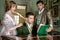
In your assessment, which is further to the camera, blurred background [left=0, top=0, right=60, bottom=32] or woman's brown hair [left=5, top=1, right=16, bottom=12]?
blurred background [left=0, top=0, right=60, bottom=32]

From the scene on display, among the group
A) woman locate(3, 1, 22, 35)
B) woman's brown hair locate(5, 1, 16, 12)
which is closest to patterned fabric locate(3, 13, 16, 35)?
woman locate(3, 1, 22, 35)

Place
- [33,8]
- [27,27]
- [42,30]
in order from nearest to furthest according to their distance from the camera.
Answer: [27,27] < [42,30] < [33,8]

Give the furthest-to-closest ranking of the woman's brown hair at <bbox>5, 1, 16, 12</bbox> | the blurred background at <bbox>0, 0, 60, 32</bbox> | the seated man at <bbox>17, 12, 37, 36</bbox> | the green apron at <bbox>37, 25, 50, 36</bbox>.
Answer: the blurred background at <bbox>0, 0, 60, 32</bbox>, the woman's brown hair at <bbox>5, 1, 16, 12</bbox>, the green apron at <bbox>37, 25, 50, 36</bbox>, the seated man at <bbox>17, 12, 37, 36</bbox>

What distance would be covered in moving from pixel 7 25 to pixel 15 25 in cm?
10

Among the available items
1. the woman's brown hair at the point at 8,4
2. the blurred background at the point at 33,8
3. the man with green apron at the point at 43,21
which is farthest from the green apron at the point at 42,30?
the woman's brown hair at the point at 8,4

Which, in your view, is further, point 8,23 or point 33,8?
point 33,8

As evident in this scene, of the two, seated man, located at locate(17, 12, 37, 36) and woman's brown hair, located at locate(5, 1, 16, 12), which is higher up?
woman's brown hair, located at locate(5, 1, 16, 12)

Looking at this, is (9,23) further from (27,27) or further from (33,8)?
(33,8)

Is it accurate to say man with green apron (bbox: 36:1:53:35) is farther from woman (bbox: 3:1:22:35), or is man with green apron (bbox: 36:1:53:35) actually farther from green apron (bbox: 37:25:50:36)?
woman (bbox: 3:1:22:35)

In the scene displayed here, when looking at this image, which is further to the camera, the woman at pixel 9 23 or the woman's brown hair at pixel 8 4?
the woman's brown hair at pixel 8 4

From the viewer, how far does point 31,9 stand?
2.34 metres

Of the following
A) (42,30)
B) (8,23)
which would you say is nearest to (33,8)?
(42,30)

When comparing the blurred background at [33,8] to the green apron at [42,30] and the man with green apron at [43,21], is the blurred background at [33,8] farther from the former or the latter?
the green apron at [42,30]

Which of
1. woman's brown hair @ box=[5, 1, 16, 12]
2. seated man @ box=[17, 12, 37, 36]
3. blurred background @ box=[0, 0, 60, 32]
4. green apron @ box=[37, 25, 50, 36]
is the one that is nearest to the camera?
seated man @ box=[17, 12, 37, 36]
